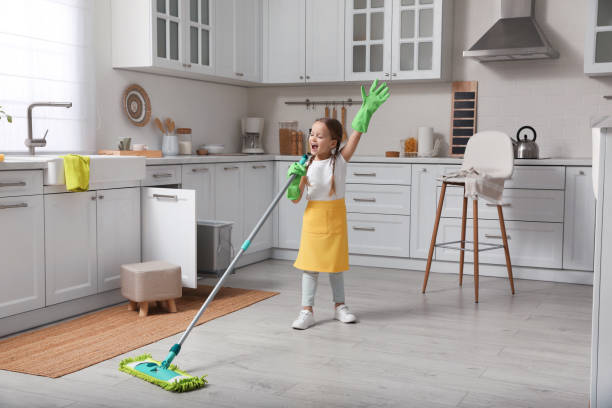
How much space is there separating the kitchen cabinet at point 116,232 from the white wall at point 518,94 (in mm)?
2343

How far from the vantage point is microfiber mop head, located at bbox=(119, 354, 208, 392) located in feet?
8.32

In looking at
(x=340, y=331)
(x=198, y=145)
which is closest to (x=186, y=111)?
(x=198, y=145)

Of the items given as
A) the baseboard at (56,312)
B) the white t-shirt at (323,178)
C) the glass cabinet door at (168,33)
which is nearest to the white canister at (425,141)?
the glass cabinet door at (168,33)

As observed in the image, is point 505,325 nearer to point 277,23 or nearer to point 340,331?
point 340,331

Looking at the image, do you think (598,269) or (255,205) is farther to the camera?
(255,205)

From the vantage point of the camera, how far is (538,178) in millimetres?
4664

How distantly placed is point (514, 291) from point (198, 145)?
8.70ft

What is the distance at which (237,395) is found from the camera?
250 cm

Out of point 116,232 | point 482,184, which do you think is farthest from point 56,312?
point 482,184

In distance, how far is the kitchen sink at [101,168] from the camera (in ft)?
11.1

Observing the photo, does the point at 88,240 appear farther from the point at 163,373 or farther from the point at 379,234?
the point at 379,234

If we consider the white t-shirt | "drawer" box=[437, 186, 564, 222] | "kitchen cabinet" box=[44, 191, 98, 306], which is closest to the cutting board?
"kitchen cabinet" box=[44, 191, 98, 306]

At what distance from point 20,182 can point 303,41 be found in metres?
2.97

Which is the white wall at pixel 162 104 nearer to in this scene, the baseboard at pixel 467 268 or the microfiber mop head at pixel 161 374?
the baseboard at pixel 467 268
